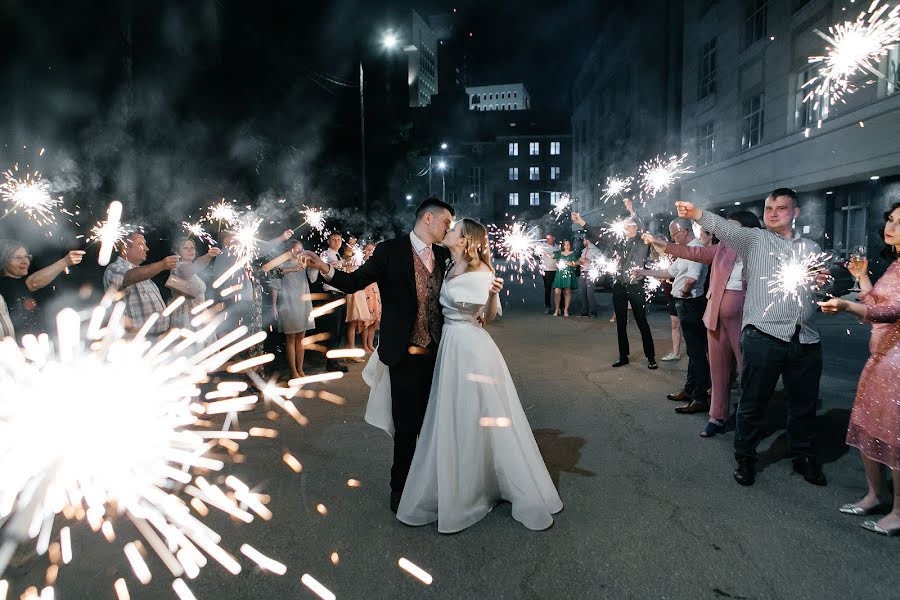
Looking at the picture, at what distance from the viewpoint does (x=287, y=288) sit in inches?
293

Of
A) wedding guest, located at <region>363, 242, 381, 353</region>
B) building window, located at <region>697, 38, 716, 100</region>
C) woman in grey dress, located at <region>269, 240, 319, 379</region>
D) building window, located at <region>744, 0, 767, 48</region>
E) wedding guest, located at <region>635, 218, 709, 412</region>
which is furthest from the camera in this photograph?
building window, located at <region>697, 38, 716, 100</region>

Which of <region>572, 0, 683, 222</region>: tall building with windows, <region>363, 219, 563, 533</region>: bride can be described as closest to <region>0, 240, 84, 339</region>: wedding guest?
<region>363, 219, 563, 533</region>: bride

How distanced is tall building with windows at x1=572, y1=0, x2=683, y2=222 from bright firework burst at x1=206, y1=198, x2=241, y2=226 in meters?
23.3

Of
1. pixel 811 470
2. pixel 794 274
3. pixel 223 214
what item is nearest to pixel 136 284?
pixel 223 214

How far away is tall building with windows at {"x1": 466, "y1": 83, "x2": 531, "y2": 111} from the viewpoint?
128625 mm

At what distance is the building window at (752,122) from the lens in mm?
20016

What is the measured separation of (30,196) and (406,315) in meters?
4.36

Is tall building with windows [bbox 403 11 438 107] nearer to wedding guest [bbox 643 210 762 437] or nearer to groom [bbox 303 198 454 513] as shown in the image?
wedding guest [bbox 643 210 762 437]

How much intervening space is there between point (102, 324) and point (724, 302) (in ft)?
21.7

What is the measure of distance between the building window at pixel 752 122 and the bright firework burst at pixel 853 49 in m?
2.27

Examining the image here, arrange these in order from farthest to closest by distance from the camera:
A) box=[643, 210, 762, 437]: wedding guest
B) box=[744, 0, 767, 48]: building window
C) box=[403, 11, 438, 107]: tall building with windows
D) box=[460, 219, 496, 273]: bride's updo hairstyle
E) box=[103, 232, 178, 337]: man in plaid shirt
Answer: box=[403, 11, 438, 107]: tall building with windows → box=[744, 0, 767, 48]: building window → box=[103, 232, 178, 337]: man in plaid shirt → box=[643, 210, 762, 437]: wedding guest → box=[460, 219, 496, 273]: bride's updo hairstyle

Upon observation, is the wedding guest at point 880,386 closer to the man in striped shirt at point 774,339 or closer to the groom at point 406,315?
the man in striped shirt at point 774,339

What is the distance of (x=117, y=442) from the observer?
5094 millimetres

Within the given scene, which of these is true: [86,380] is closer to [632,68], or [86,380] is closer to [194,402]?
[194,402]
